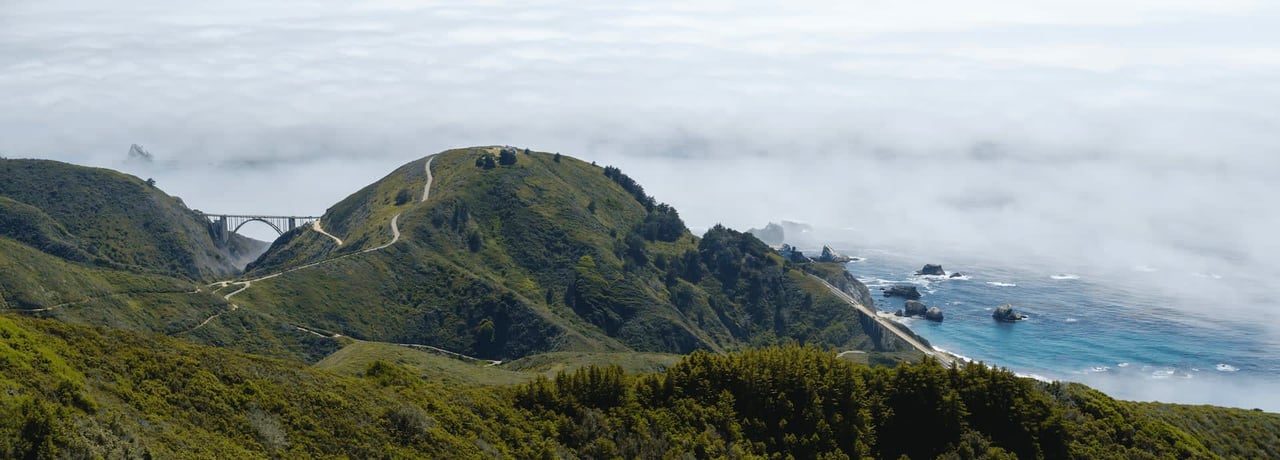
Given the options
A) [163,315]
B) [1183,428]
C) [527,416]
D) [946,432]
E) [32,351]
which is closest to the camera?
[32,351]

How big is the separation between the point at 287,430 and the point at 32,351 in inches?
535

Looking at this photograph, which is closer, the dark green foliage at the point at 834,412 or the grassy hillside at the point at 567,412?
the grassy hillside at the point at 567,412

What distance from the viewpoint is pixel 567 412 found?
73.3 meters

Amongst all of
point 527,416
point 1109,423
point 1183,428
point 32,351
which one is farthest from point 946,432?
point 32,351

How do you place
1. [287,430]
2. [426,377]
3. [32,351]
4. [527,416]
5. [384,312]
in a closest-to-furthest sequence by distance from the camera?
1. [32,351]
2. [287,430]
3. [527,416]
4. [426,377]
5. [384,312]

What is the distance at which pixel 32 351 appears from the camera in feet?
165

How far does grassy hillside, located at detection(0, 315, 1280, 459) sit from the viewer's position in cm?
4856

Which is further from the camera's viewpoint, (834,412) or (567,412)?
(834,412)

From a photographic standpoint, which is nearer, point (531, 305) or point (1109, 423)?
point (1109, 423)

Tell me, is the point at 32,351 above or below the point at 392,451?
above

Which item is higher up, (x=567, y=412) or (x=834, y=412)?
(x=834, y=412)

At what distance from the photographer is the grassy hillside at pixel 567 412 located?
159 ft

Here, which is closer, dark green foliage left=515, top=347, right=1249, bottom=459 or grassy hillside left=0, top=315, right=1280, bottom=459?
grassy hillside left=0, top=315, right=1280, bottom=459

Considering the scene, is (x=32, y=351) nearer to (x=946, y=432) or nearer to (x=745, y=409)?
(x=745, y=409)
